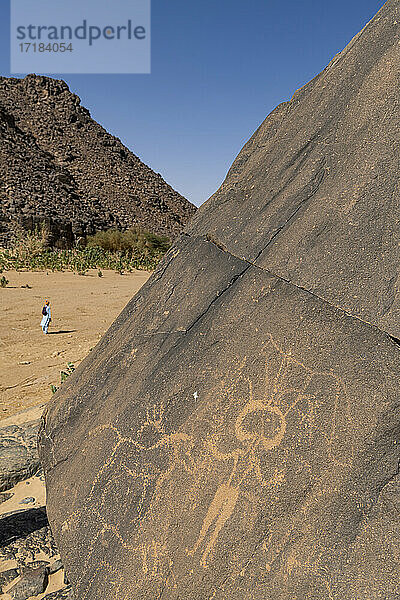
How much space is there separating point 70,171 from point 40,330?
36.9 metres

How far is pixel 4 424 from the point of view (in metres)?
4.39

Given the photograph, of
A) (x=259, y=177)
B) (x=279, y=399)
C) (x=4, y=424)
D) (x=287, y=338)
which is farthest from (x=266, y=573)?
(x=4, y=424)

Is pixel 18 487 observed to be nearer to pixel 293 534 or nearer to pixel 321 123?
pixel 293 534

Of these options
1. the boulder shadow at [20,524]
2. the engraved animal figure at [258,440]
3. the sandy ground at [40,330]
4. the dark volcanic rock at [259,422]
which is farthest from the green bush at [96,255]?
the engraved animal figure at [258,440]

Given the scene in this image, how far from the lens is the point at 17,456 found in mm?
3506

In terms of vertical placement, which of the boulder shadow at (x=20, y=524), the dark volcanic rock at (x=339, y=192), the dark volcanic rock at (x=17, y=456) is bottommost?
the boulder shadow at (x=20, y=524)

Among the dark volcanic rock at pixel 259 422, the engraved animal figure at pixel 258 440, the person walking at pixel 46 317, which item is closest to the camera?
the dark volcanic rock at pixel 259 422

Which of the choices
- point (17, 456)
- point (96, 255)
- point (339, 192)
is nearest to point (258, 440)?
point (339, 192)

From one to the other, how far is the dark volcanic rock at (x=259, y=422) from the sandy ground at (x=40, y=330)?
3146 mm

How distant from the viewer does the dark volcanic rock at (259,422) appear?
153cm

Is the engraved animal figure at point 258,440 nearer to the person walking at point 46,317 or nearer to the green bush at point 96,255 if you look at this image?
the person walking at point 46,317

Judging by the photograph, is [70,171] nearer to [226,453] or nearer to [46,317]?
[46,317]

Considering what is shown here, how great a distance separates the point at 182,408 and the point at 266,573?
62 cm

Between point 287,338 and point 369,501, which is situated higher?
point 287,338
